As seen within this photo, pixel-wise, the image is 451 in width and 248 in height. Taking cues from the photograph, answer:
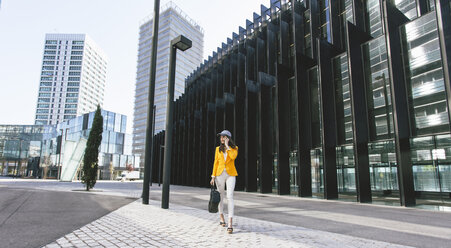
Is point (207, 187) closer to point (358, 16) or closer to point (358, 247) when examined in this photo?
point (358, 16)

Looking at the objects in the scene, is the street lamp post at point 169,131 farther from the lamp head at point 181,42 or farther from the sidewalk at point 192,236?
the sidewalk at point 192,236

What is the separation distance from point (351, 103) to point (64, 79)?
507 feet

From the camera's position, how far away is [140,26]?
13775 cm

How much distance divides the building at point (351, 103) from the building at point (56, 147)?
37505 mm

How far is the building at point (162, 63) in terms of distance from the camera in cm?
11719

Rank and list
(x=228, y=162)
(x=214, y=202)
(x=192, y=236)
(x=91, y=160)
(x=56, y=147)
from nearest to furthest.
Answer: (x=192, y=236) → (x=214, y=202) → (x=228, y=162) → (x=91, y=160) → (x=56, y=147)

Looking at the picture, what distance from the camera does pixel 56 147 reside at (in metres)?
60.0

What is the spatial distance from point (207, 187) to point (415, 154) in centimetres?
1754

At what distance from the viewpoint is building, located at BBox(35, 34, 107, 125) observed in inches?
5256

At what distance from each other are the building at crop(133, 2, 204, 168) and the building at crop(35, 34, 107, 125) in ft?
110

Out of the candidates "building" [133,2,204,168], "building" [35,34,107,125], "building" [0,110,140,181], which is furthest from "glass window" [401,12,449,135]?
"building" [35,34,107,125]

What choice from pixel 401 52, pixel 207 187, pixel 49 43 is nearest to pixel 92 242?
pixel 401 52

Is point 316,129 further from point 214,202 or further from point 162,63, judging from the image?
point 162,63

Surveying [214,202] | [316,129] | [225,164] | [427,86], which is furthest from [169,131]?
[427,86]
